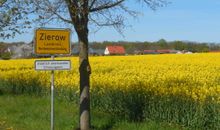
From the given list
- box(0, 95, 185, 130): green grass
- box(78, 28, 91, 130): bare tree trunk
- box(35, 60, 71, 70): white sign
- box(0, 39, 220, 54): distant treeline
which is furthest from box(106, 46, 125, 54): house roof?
box(35, 60, 71, 70): white sign

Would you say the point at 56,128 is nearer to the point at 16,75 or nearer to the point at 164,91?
the point at 164,91

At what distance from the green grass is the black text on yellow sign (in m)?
2.54

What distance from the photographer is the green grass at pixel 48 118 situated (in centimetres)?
1288

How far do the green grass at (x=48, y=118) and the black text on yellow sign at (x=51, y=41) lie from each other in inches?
100

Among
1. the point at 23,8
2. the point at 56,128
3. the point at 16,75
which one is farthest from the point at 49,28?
the point at 16,75

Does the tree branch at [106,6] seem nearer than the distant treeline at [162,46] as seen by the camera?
Yes

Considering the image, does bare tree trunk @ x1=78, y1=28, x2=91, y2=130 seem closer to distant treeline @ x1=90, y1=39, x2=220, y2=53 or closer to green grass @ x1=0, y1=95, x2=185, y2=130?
green grass @ x1=0, y1=95, x2=185, y2=130

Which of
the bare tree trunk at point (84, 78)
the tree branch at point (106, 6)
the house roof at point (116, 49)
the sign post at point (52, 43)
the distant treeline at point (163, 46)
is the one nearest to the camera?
the sign post at point (52, 43)

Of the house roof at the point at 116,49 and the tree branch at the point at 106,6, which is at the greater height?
the tree branch at the point at 106,6

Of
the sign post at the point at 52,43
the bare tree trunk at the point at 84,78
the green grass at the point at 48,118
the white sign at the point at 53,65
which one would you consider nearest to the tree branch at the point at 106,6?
the bare tree trunk at the point at 84,78

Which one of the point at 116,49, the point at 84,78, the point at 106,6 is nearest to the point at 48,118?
the point at 84,78

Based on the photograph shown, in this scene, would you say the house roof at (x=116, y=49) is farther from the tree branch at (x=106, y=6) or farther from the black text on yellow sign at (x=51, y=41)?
the black text on yellow sign at (x=51, y=41)

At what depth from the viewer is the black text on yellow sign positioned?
11008mm

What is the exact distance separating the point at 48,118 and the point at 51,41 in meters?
4.21
